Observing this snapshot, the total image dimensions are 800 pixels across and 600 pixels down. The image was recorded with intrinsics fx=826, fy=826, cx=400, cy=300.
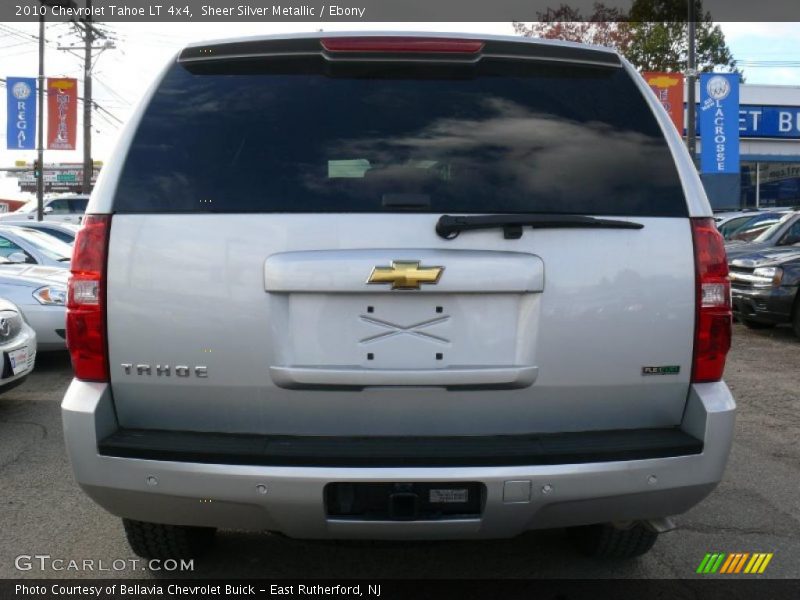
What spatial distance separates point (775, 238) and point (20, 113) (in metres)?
21.4

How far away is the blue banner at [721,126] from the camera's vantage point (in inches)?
827

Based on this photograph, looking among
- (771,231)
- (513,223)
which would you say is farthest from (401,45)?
(771,231)

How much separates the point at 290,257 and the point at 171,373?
54 cm

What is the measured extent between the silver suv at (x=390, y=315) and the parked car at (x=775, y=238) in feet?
30.7

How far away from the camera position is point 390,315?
2611 mm

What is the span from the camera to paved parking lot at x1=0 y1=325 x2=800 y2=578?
11.6ft

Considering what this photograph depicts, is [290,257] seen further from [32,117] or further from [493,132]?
[32,117]

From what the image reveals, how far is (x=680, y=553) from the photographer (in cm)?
375

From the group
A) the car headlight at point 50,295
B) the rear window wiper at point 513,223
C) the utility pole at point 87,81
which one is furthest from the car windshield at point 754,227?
the utility pole at point 87,81

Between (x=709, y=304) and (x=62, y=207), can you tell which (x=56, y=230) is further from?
(x=62, y=207)

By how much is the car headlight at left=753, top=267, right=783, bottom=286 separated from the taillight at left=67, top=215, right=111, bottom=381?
31.5 feet

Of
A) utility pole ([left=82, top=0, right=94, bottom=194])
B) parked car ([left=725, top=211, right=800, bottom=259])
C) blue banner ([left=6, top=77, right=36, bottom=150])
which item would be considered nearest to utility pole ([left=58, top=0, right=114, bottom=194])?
utility pole ([left=82, top=0, right=94, bottom=194])

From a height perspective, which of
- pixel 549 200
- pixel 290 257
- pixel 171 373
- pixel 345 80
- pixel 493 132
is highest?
pixel 345 80

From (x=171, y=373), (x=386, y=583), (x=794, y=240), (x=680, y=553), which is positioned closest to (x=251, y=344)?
(x=171, y=373)
